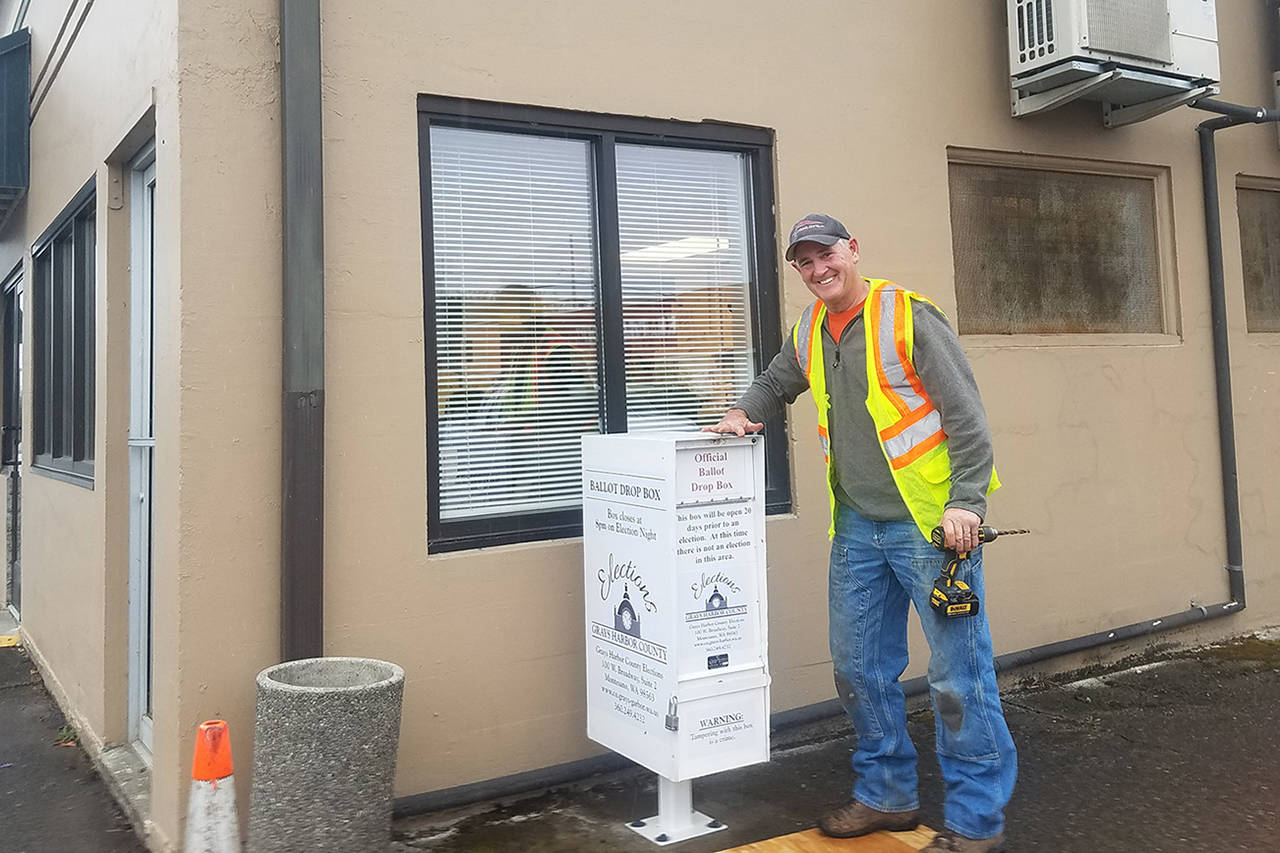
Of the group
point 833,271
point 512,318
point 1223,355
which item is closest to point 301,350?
point 512,318

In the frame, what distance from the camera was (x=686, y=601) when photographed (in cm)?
349

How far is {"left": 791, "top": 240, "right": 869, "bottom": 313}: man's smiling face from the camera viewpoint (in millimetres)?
3467

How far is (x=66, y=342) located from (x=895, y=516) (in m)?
5.32

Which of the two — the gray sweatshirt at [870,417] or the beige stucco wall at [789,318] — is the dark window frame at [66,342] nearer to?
the beige stucco wall at [789,318]

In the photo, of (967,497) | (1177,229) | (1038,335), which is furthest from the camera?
(1177,229)

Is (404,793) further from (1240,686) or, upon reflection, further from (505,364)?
(1240,686)

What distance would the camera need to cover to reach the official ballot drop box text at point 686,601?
3479 millimetres

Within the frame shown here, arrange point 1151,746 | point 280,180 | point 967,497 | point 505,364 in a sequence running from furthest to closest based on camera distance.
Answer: point 1151,746
point 505,364
point 280,180
point 967,497

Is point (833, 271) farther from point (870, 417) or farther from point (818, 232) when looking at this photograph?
point (870, 417)

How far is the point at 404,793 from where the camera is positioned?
3842 millimetres

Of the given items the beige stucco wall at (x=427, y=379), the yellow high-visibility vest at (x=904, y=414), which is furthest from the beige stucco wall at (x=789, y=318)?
the yellow high-visibility vest at (x=904, y=414)

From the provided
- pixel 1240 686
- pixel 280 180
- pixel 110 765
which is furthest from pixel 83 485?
pixel 1240 686

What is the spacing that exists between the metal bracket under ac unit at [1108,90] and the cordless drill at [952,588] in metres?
3.05

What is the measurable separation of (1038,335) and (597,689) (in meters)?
3.38
